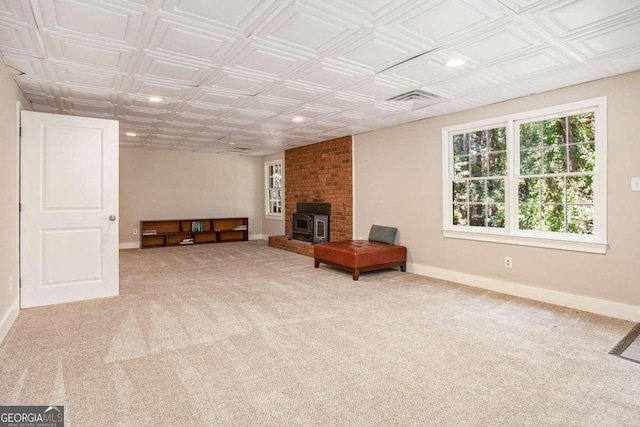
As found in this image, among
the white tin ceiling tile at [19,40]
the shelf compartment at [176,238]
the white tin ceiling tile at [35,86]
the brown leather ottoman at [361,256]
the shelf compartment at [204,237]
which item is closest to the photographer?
the white tin ceiling tile at [19,40]

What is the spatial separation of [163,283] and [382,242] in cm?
327

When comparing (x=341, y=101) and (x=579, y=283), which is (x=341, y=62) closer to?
(x=341, y=101)

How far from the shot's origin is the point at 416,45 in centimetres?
267

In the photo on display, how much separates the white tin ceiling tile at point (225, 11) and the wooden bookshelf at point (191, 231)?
6.59 meters

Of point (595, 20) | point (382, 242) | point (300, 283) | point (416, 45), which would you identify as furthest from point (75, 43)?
point (382, 242)

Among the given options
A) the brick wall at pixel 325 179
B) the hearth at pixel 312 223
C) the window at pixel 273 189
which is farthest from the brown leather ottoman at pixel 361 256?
the window at pixel 273 189

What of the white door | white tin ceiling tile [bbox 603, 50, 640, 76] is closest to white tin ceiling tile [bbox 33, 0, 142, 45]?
the white door

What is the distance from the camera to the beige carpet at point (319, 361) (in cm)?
179

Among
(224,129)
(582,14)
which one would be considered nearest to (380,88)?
(582,14)

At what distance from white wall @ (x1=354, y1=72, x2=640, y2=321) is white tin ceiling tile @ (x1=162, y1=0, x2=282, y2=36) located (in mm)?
3237

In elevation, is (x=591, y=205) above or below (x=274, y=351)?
above

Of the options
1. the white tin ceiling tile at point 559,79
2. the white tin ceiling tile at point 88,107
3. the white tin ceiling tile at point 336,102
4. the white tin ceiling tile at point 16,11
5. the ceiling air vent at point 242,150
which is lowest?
the white tin ceiling tile at point 16,11

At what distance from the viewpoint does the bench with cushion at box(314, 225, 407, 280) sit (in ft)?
15.6

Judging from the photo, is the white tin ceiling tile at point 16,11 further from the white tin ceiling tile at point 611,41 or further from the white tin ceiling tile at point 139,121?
the white tin ceiling tile at point 611,41
